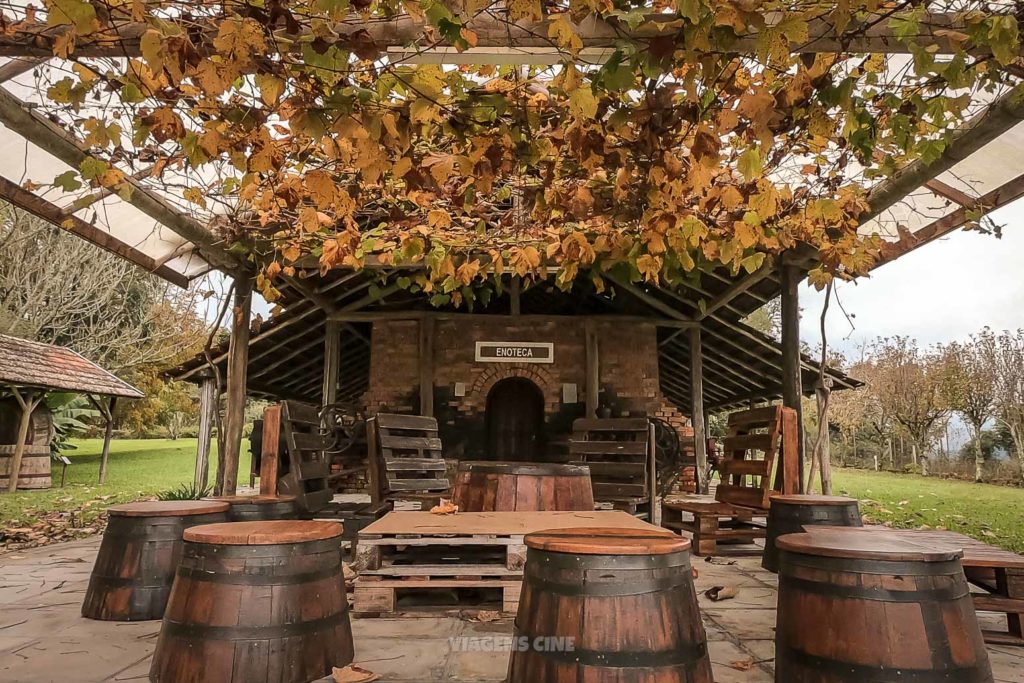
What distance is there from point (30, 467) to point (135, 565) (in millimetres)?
11914

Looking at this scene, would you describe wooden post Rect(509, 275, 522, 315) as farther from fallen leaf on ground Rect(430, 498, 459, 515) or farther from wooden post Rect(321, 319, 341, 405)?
fallen leaf on ground Rect(430, 498, 459, 515)

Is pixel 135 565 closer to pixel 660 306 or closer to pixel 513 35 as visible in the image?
pixel 513 35

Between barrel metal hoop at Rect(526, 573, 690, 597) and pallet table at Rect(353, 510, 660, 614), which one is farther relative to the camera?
pallet table at Rect(353, 510, 660, 614)

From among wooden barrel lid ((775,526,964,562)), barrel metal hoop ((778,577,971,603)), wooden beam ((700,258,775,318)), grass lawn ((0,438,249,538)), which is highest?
wooden beam ((700,258,775,318))

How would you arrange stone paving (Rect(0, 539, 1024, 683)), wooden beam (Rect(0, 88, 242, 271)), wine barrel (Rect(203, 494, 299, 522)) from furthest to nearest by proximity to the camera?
wine barrel (Rect(203, 494, 299, 522)) → wooden beam (Rect(0, 88, 242, 271)) → stone paving (Rect(0, 539, 1024, 683))

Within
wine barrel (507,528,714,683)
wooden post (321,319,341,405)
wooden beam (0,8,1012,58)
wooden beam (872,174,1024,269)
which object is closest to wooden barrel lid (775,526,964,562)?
wine barrel (507,528,714,683)

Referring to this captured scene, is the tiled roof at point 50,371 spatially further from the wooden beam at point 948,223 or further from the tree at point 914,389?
the tree at point 914,389

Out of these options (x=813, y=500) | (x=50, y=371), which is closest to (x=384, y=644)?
(x=813, y=500)

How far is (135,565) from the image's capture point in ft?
10.1

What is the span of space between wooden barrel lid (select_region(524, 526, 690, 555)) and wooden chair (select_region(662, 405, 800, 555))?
2483mm

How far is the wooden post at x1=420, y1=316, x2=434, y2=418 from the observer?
9.82 meters

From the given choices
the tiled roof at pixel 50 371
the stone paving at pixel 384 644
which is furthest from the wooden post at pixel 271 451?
the tiled roof at pixel 50 371

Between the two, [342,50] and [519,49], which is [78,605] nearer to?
[342,50]

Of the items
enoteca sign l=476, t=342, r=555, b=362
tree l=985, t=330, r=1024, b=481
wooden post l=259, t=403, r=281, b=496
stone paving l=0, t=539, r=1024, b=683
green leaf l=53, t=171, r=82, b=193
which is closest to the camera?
stone paving l=0, t=539, r=1024, b=683
